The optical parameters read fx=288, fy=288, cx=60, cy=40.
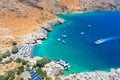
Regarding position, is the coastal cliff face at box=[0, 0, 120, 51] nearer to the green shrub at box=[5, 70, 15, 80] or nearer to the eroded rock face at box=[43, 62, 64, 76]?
the eroded rock face at box=[43, 62, 64, 76]

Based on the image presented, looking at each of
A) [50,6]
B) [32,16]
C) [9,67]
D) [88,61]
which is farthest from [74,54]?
[50,6]

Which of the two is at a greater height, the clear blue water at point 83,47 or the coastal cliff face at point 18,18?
the coastal cliff face at point 18,18

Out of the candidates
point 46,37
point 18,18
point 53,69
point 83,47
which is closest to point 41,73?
point 53,69

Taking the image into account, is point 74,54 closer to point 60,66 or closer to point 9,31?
point 60,66

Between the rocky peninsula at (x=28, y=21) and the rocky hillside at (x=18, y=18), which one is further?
the rocky hillside at (x=18, y=18)

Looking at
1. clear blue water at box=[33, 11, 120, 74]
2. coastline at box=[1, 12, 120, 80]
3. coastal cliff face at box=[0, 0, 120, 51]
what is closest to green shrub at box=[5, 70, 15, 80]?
coastline at box=[1, 12, 120, 80]

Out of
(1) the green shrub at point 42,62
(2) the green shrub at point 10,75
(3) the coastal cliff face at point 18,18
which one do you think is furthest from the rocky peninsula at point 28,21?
(2) the green shrub at point 10,75

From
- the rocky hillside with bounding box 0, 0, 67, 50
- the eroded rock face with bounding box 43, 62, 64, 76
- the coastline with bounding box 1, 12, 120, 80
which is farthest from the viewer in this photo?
the rocky hillside with bounding box 0, 0, 67, 50

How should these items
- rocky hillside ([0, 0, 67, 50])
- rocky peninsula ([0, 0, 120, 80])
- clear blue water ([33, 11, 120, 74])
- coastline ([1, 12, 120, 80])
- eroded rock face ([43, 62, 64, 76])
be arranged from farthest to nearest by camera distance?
rocky hillside ([0, 0, 67, 50]) → clear blue water ([33, 11, 120, 74]) → rocky peninsula ([0, 0, 120, 80]) → eroded rock face ([43, 62, 64, 76]) → coastline ([1, 12, 120, 80])

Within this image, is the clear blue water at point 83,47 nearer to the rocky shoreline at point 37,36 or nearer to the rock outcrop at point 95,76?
the rocky shoreline at point 37,36
